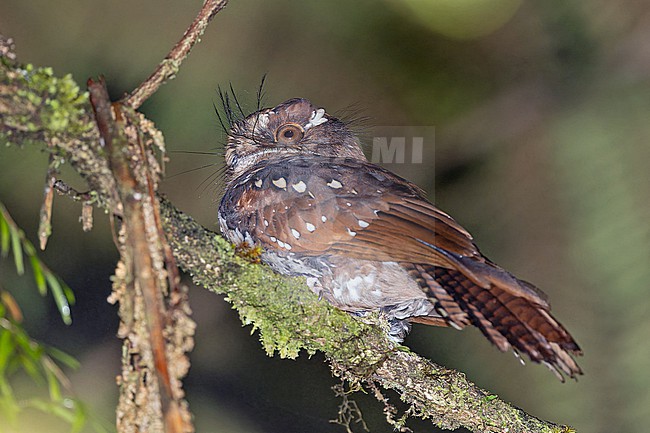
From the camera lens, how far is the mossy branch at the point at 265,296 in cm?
87

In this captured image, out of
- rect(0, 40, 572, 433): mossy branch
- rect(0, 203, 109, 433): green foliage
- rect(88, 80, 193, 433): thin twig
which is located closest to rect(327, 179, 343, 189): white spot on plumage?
rect(0, 40, 572, 433): mossy branch

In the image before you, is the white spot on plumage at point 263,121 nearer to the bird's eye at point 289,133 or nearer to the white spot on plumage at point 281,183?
the bird's eye at point 289,133

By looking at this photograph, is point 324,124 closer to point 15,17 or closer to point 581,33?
point 581,33

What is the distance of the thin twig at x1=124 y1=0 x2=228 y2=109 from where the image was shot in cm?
95

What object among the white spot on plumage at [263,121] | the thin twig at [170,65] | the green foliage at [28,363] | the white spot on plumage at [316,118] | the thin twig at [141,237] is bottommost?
the green foliage at [28,363]

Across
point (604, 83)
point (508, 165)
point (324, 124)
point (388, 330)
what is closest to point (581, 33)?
point (604, 83)

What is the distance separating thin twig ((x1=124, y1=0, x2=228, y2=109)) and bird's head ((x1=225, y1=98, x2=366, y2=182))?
477mm

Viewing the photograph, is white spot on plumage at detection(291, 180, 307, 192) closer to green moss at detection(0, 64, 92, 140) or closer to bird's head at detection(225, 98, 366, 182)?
bird's head at detection(225, 98, 366, 182)

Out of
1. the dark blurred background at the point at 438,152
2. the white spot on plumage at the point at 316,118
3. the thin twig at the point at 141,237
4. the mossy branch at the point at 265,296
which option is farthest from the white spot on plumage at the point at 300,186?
the dark blurred background at the point at 438,152

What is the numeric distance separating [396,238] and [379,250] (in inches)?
1.5

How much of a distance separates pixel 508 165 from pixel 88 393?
1.57m

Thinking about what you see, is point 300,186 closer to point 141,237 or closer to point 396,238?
point 396,238

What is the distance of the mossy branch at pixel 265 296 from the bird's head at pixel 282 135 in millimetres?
425

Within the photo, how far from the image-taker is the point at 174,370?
31.0 inches
